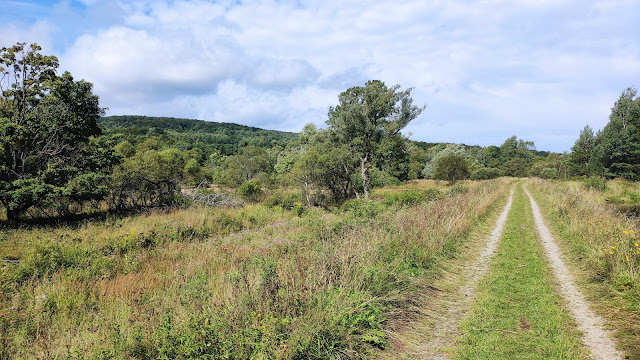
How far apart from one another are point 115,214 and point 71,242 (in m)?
6.58

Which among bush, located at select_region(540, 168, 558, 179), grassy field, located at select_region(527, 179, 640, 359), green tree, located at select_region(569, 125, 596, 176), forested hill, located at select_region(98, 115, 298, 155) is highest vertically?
forested hill, located at select_region(98, 115, 298, 155)

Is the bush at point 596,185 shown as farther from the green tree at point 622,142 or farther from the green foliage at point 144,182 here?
the green foliage at point 144,182

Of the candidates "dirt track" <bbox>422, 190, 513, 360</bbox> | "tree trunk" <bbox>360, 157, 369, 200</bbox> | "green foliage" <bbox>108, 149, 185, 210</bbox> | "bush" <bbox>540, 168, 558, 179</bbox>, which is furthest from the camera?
"bush" <bbox>540, 168, 558, 179</bbox>

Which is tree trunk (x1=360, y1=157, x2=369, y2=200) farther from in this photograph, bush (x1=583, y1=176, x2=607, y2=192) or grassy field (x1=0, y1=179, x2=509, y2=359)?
grassy field (x1=0, y1=179, x2=509, y2=359)

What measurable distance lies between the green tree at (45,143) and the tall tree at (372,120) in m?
21.2

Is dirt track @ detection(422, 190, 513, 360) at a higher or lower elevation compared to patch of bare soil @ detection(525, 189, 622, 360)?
lower

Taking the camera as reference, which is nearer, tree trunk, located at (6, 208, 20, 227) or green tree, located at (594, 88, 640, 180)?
tree trunk, located at (6, 208, 20, 227)

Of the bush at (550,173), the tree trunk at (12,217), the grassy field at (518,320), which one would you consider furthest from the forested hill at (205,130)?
the grassy field at (518,320)

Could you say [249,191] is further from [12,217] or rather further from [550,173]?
[550,173]

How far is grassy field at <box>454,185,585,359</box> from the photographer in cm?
398

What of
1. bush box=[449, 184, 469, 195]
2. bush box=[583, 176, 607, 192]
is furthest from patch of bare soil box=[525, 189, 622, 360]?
bush box=[583, 176, 607, 192]

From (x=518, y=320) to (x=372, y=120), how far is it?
28474 mm

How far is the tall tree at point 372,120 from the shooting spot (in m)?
30.9

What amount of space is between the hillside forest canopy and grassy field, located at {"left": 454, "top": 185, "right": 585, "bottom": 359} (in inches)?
695
